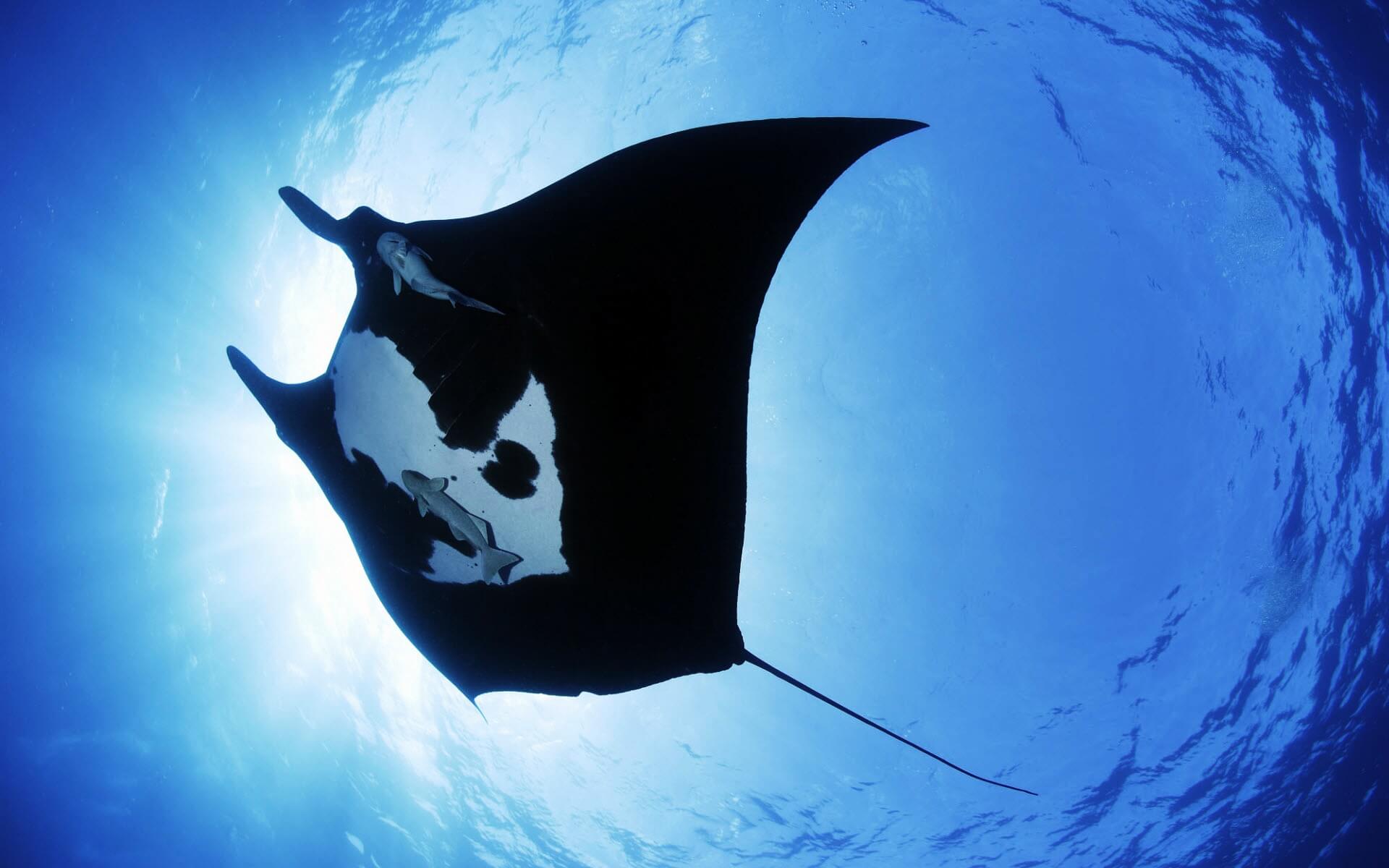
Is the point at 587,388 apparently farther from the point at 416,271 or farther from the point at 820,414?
the point at 820,414

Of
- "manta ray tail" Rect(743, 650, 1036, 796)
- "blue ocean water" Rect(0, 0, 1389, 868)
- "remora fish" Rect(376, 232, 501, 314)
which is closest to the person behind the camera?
"manta ray tail" Rect(743, 650, 1036, 796)

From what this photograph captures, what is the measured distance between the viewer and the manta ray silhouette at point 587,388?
220 centimetres

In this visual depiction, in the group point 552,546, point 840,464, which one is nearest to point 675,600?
point 552,546

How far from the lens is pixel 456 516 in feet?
7.52

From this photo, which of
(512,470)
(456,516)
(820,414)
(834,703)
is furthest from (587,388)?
(820,414)

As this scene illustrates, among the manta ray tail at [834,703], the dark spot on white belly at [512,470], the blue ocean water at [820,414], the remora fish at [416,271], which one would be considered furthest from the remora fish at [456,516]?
the blue ocean water at [820,414]

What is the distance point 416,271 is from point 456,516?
2.88 ft

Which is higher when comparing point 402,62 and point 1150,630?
point 402,62

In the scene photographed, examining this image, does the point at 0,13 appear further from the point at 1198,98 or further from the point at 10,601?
the point at 1198,98

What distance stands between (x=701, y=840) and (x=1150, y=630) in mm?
10368

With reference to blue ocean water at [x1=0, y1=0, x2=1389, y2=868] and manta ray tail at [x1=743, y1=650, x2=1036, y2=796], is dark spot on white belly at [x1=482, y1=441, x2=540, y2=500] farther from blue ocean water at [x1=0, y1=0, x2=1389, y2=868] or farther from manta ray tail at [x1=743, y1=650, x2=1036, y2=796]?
blue ocean water at [x1=0, y1=0, x2=1389, y2=868]

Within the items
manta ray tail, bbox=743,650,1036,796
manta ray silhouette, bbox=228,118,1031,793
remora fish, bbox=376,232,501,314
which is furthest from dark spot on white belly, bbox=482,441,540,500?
manta ray tail, bbox=743,650,1036,796

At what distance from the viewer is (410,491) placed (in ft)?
7.72

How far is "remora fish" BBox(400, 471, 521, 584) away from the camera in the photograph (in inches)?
90.4
